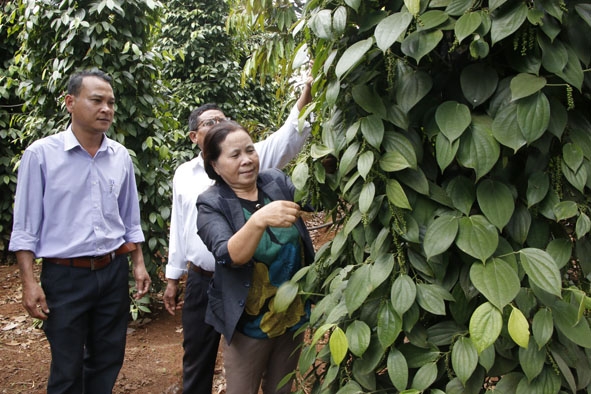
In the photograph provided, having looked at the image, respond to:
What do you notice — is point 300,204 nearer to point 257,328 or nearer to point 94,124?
point 257,328

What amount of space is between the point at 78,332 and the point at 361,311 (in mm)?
1522

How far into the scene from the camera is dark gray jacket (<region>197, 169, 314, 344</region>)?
1.62 m

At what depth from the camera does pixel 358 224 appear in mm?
1169

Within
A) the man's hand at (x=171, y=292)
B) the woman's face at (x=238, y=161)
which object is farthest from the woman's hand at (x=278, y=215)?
the man's hand at (x=171, y=292)

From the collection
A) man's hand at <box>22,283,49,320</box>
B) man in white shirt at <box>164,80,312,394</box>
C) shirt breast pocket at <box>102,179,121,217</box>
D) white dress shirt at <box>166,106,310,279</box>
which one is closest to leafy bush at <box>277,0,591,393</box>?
white dress shirt at <box>166,106,310,279</box>

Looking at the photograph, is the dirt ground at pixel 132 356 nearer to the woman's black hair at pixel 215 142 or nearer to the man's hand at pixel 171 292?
the man's hand at pixel 171 292

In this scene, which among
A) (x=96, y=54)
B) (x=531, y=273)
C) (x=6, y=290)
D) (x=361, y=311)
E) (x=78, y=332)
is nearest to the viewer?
(x=531, y=273)

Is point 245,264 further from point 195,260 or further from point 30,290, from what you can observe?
point 30,290

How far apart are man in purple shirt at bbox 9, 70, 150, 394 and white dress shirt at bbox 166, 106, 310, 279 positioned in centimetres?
25

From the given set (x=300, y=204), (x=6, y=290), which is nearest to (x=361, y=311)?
(x=300, y=204)

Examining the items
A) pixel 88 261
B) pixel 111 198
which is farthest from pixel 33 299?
pixel 111 198

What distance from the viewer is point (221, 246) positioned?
60.5 inches

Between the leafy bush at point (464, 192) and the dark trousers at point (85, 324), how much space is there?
4.54 feet

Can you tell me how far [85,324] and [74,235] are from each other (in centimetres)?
39
